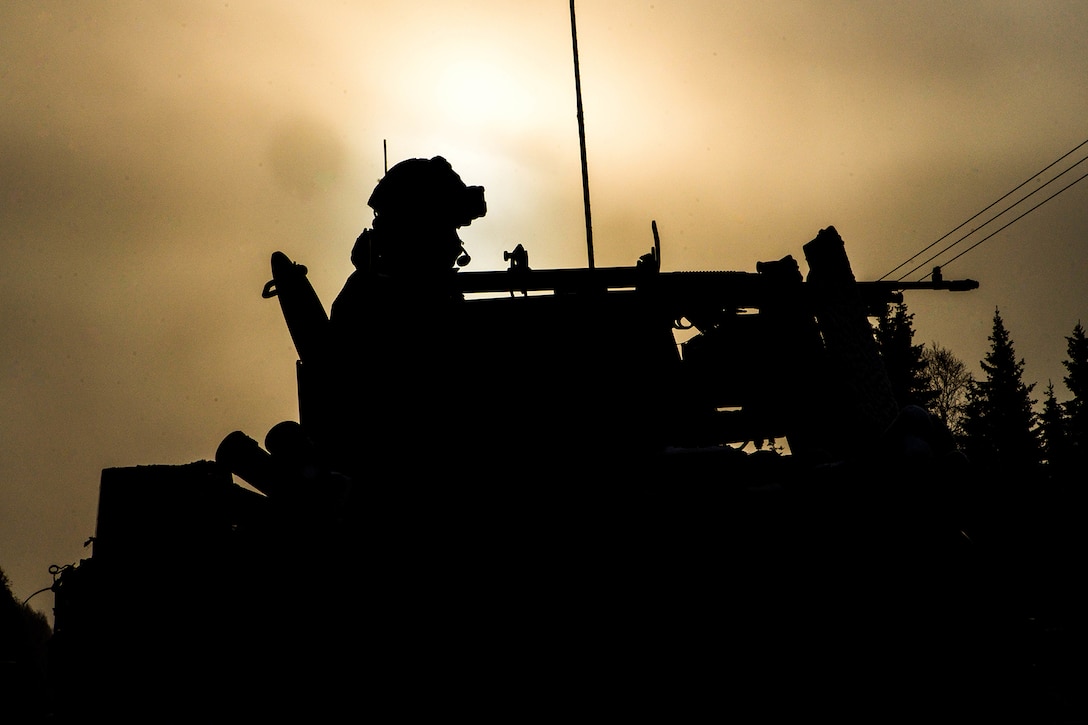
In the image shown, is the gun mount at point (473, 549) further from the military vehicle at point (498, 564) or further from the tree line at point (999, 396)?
the tree line at point (999, 396)

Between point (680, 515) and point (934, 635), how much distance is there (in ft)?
2.76

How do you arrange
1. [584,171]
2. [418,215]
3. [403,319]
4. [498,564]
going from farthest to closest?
[584,171]
[418,215]
[403,319]
[498,564]

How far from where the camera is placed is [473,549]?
2764mm

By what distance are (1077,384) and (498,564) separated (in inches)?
2183

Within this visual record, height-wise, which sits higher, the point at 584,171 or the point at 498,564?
the point at 584,171

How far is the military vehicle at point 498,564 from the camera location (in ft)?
8.25

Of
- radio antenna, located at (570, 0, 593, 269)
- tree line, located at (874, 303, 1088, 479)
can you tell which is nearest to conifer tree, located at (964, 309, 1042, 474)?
tree line, located at (874, 303, 1088, 479)

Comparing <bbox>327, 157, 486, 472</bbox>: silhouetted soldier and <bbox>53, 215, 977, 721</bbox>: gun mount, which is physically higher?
<bbox>327, 157, 486, 472</bbox>: silhouetted soldier

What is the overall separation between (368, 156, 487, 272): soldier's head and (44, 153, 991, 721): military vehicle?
0.68ft

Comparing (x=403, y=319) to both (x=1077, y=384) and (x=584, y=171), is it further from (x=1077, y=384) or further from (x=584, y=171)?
(x=1077, y=384)

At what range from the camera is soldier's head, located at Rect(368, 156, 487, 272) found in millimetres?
3766

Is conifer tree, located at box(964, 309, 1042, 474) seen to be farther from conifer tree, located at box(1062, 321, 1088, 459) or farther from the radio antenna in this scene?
the radio antenna

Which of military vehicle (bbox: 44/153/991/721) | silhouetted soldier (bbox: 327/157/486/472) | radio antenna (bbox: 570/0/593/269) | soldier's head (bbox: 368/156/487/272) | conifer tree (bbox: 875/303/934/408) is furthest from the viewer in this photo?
conifer tree (bbox: 875/303/934/408)

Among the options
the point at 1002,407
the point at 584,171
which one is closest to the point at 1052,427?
the point at 1002,407
